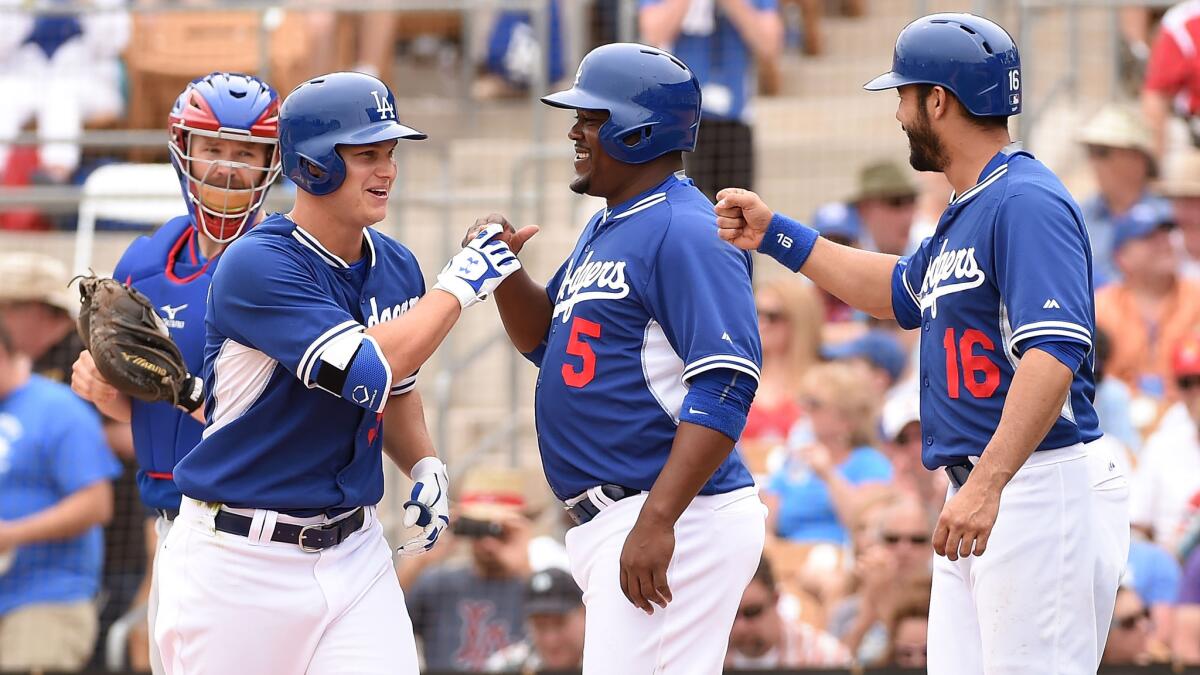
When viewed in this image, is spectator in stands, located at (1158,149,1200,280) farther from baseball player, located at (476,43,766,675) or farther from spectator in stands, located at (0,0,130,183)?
spectator in stands, located at (0,0,130,183)

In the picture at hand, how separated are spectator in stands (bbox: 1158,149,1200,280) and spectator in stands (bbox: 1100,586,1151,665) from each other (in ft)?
7.03

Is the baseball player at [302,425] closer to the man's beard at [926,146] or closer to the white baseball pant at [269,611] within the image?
the white baseball pant at [269,611]

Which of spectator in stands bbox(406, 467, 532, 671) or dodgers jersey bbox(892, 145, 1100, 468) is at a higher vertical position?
dodgers jersey bbox(892, 145, 1100, 468)

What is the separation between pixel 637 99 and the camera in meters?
4.38

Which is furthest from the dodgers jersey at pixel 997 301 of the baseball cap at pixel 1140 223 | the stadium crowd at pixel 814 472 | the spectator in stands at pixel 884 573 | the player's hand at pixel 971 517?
the baseball cap at pixel 1140 223

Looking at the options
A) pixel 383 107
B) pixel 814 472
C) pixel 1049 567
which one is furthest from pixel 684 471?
pixel 814 472

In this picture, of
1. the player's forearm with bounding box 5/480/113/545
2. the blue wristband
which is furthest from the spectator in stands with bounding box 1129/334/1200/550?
the player's forearm with bounding box 5/480/113/545

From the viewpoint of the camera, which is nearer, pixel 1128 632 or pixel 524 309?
pixel 524 309

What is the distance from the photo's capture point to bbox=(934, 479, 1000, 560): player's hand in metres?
3.98

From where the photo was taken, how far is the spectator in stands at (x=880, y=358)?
27.5 ft

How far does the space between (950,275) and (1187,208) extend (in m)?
4.91

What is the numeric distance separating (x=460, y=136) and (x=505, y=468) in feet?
9.12

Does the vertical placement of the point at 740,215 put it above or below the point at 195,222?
above

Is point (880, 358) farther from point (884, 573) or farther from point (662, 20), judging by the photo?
point (662, 20)
